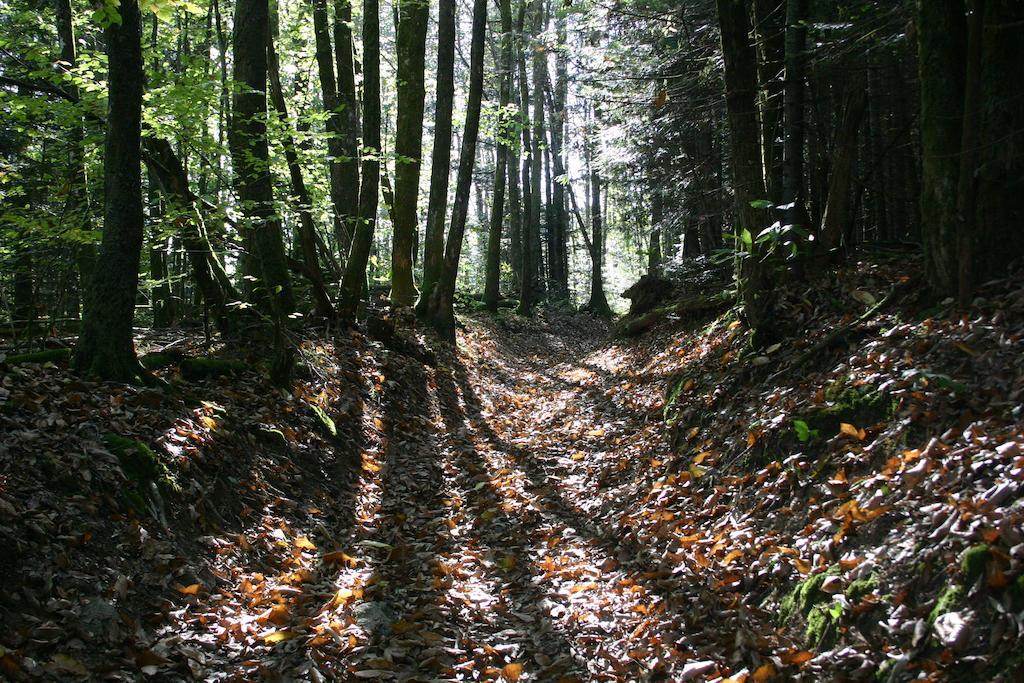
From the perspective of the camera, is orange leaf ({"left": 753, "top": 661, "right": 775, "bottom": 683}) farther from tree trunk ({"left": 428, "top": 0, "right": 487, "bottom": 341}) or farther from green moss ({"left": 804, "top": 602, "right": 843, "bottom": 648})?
tree trunk ({"left": 428, "top": 0, "right": 487, "bottom": 341})

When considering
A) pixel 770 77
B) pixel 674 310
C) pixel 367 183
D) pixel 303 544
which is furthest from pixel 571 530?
pixel 674 310

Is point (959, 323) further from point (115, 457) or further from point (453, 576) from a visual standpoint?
point (115, 457)

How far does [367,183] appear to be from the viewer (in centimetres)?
1195

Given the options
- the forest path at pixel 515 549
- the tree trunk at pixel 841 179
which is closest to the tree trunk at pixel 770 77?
the tree trunk at pixel 841 179

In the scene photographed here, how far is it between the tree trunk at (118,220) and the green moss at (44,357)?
1.86 feet

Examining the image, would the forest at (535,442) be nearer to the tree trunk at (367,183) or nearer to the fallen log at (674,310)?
the tree trunk at (367,183)

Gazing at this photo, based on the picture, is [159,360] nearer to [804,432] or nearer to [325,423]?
[325,423]

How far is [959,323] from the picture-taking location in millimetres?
5496

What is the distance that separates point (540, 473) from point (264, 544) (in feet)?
11.2

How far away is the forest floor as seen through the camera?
355cm

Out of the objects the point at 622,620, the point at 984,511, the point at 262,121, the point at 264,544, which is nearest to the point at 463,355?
the point at 262,121

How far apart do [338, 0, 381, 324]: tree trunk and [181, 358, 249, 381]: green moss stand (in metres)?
3.59

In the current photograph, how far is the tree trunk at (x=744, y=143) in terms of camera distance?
26.4 feet

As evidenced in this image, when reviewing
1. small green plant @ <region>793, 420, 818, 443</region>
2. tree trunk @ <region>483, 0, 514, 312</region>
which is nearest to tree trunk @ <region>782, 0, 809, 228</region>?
small green plant @ <region>793, 420, 818, 443</region>
